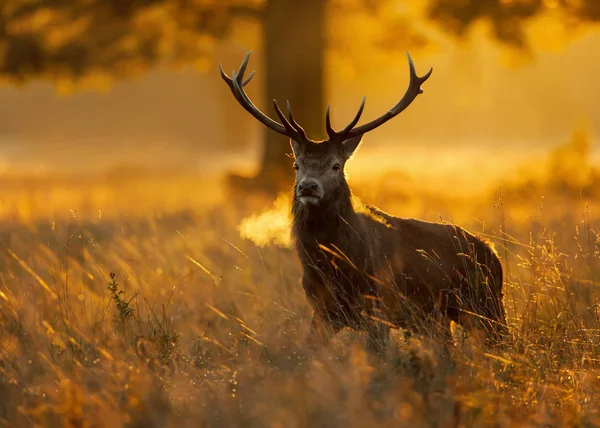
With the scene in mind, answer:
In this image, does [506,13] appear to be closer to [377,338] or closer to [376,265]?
[376,265]

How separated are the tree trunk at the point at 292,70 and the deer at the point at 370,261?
284 inches

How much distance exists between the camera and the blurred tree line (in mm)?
13156

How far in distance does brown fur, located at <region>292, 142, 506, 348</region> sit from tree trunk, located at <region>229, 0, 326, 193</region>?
7269mm

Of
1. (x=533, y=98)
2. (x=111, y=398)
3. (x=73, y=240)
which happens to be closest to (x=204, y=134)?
(x=533, y=98)

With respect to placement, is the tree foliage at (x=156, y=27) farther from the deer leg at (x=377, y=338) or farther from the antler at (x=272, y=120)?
the deer leg at (x=377, y=338)

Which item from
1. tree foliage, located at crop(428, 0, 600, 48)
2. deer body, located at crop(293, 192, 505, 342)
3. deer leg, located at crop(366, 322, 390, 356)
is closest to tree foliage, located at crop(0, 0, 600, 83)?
tree foliage, located at crop(428, 0, 600, 48)

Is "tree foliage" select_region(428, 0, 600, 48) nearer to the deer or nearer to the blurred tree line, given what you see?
the blurred tree line

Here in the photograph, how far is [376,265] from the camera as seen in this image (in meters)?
5.98

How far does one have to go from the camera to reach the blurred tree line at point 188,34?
13156 mm

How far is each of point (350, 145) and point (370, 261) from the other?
40.9 inches

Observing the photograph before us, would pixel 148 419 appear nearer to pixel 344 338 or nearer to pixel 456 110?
pixel 344 338

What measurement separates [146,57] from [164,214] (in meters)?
4.00

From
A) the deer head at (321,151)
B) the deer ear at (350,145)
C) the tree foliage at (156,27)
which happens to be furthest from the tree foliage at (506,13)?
the deer ear at (350,145)

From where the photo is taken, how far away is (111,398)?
14.2 ft
